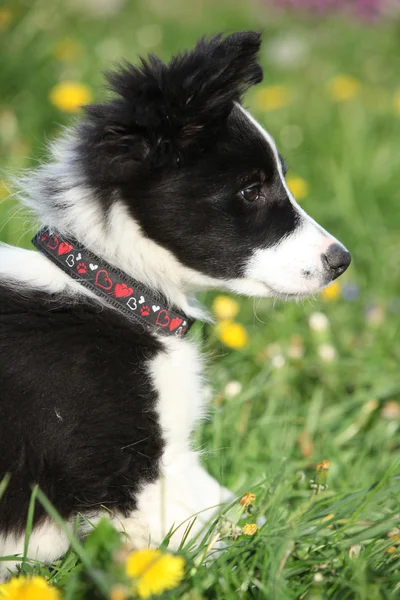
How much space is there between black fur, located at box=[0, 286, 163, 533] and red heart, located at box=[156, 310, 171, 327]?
0.19 metres

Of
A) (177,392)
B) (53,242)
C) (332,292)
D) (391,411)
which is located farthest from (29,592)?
(332,292)

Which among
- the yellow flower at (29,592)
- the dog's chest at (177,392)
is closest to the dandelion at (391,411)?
the dog's chest at (177,392)

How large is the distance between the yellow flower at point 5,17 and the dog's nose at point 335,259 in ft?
10.2

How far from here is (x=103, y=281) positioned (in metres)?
2.24

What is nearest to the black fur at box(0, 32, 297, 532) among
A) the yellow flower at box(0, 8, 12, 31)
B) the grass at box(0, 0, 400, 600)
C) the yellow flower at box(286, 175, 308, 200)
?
the grass at box(0, 0, 400, 600)

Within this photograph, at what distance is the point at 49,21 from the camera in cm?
522

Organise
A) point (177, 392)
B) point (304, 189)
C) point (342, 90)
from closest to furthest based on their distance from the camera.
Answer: point (177, 392)
point (304, 189)
point (342, 90)

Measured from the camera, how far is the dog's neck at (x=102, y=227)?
2256 millimetres

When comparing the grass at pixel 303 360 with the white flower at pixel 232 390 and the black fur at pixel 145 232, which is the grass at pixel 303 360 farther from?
the black fur at pixel 145 232

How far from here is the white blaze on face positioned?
237 centimetres

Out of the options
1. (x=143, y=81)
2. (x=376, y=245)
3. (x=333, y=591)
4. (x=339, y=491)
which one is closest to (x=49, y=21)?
(x=376, y=245)

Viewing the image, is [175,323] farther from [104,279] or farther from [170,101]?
[170,101]

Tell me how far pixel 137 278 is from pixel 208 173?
0.39 metres

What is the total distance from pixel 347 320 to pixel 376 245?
78cm
